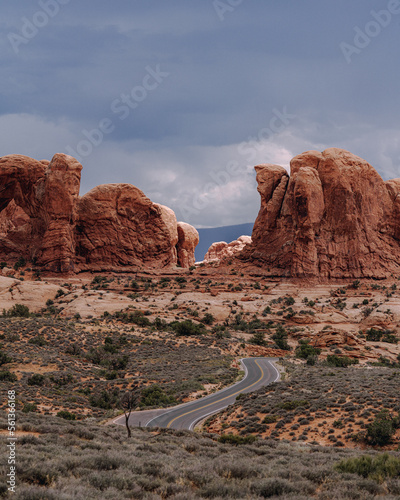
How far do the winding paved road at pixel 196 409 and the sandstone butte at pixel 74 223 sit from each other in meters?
44.9

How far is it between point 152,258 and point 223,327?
26353 mm

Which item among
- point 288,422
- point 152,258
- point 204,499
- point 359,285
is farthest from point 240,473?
point 152,258

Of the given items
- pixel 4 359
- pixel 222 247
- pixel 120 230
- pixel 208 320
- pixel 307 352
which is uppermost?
pixel 222 247

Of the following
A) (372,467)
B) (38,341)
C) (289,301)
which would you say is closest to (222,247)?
(289,301)

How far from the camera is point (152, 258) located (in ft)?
267

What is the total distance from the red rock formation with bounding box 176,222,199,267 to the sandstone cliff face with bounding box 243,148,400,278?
75.1 ft

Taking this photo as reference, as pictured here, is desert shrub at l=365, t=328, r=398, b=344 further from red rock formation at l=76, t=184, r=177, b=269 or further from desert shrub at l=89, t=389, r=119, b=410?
red rock formation at l=76, t=184, r=177, b=269

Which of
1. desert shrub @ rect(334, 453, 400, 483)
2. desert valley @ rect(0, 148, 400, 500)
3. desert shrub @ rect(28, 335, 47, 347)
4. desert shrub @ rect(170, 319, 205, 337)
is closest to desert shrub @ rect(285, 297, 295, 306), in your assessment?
desert valley @ rect(0, 148, 400, 500)

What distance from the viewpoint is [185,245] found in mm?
103938

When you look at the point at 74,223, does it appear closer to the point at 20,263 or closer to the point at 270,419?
the point at 20,263

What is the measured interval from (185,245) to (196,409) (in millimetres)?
77048

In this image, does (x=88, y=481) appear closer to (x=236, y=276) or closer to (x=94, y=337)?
(x=94, y=337)

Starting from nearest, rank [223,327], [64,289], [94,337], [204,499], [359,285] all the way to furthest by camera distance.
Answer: [204,499] → [94,337] → [223,327] → [64,289] → [359,285]

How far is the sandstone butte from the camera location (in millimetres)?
72312
